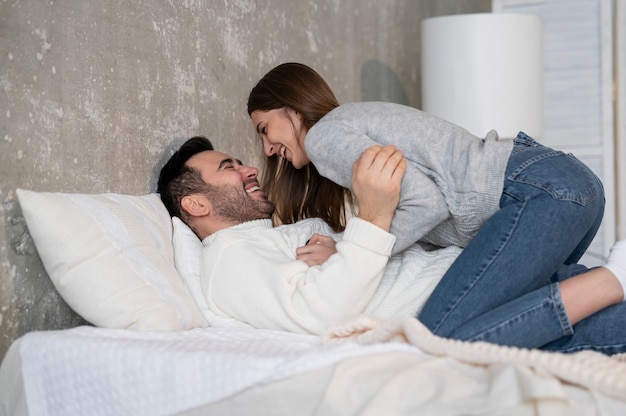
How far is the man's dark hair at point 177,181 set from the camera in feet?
5.75

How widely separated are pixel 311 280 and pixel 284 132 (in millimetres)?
533

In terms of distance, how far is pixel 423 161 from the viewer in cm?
152

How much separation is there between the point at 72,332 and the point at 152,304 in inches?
6.4

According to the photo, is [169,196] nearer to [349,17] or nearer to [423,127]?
[423,127]

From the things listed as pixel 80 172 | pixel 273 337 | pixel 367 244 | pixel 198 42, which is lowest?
pixel 273 337

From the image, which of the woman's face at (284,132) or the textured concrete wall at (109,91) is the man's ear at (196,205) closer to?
the textured concrete wall at (109,91)

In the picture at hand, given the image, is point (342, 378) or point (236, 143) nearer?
point (342, 378)

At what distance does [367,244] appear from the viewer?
143 cm

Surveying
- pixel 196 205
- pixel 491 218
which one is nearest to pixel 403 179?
pixel 491 218

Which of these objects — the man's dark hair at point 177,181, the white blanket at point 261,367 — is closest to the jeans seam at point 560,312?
the white blanket at point 261,367

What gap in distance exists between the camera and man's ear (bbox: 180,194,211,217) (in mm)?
1729

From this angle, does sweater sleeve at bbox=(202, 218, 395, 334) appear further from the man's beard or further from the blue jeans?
the man's beard

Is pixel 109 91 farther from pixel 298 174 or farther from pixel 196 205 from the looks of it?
pixel 298 174

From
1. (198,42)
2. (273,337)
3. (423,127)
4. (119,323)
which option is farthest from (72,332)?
(198,42)
